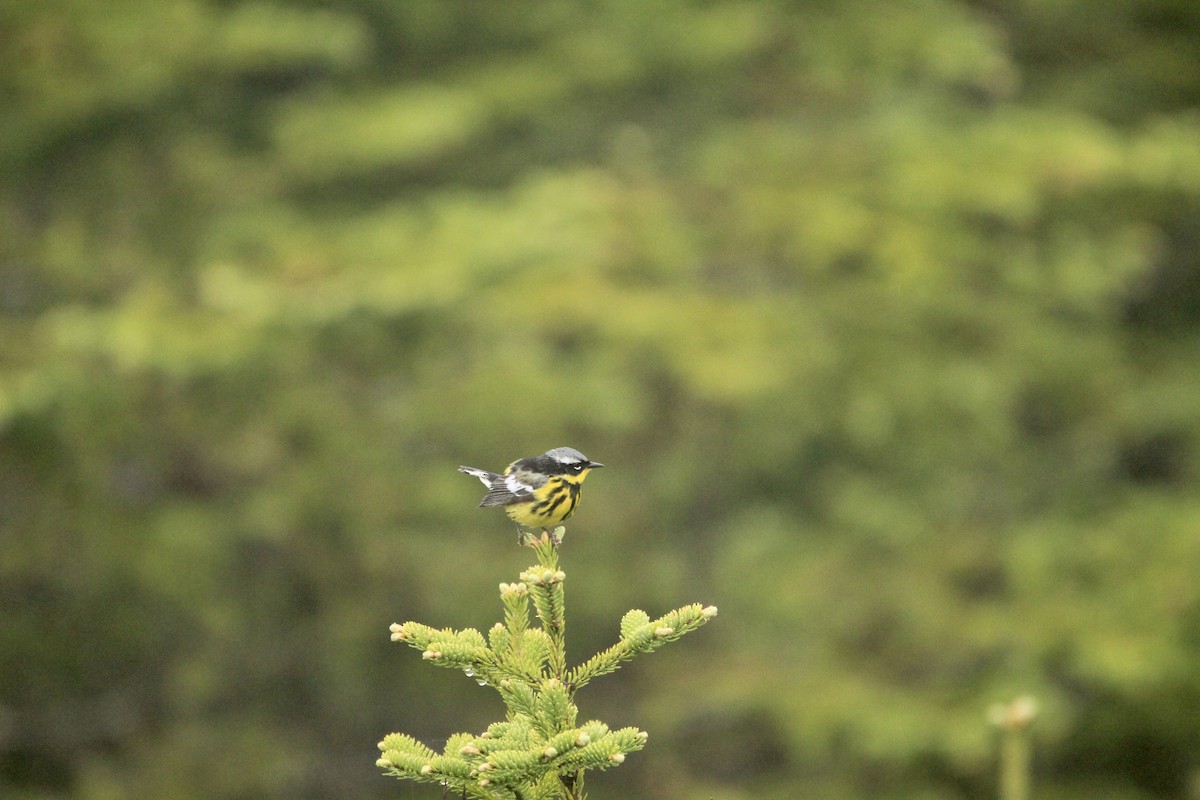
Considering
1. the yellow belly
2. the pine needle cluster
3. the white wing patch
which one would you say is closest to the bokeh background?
the white wing patch

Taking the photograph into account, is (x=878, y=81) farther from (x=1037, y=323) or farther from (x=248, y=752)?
(x=248, y=752)

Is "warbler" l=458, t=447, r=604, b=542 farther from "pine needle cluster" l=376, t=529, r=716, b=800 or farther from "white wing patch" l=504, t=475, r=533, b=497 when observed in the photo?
"pine needle cluster" l=376, t=529, r=716, b=800

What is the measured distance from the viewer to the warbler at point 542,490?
236 cm

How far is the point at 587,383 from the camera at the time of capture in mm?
7797

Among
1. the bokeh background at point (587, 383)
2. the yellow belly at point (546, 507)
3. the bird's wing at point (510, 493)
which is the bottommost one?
the yellow belly at point (546, 507)

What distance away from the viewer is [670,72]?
886 centimetres

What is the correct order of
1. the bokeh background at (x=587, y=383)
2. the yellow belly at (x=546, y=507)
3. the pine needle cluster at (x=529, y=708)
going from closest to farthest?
the pine needle cluster at (x=529, y=708) → the yellow belly at (x=546, y=507) → the bokeh background at (x=587, y=383)

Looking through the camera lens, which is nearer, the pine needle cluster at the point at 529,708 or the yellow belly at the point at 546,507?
the pine needle cluster at the point at 529,708

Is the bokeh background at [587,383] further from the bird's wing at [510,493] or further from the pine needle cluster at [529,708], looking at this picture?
the pine needle cluster at [529,708]

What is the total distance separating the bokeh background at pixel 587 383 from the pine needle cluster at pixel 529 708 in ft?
14.0

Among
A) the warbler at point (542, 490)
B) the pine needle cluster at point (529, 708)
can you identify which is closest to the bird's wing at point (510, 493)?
the warbler at point (542, 490)

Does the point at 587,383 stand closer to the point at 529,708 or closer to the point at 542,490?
the point at 542,490

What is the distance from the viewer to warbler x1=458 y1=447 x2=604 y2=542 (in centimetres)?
236

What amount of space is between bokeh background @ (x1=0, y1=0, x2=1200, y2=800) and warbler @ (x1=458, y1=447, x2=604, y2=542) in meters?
3.82
